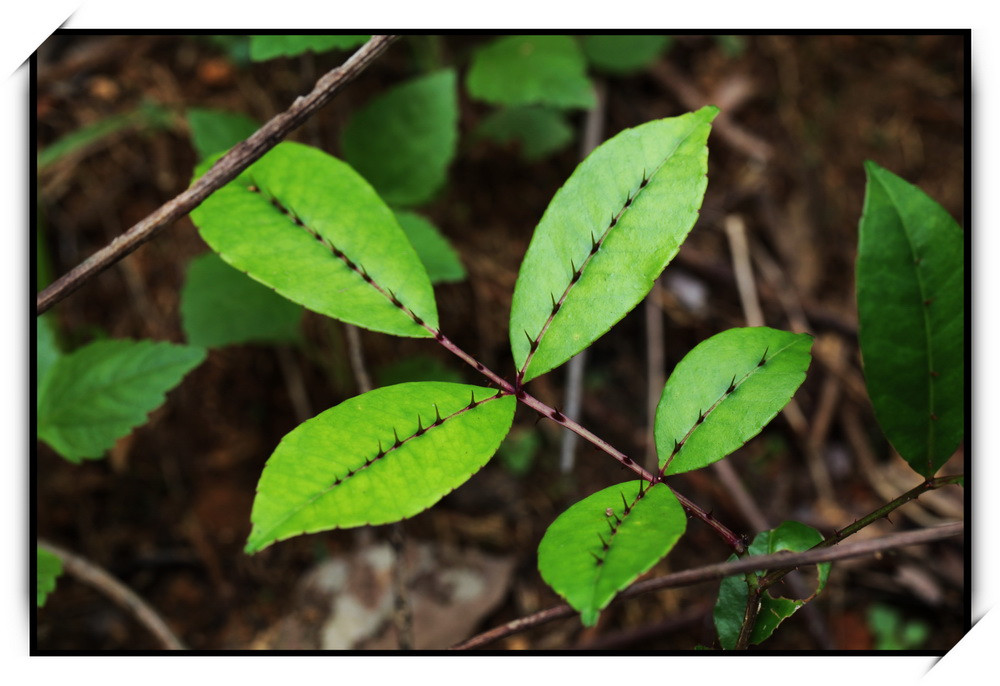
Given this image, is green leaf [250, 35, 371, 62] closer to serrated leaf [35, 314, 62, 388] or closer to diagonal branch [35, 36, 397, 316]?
diagonal branch [35, 36, 397, 316]

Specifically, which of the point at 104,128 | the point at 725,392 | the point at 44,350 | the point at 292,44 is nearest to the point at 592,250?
the point at 725,392

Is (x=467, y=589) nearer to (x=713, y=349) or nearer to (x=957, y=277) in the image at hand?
(x=713, y=349)

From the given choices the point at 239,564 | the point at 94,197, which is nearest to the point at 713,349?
the point at 239,564

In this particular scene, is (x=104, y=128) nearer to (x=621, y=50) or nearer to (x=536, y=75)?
(x=536, y=75)

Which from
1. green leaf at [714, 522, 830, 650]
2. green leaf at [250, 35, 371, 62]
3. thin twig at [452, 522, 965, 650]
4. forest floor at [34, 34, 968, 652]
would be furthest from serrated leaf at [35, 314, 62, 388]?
green leaf at [714, 522, 830, 650]

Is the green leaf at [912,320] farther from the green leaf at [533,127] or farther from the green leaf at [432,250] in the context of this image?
the green leaf at [533,127]

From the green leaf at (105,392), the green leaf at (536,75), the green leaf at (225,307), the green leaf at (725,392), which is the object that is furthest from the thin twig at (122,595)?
the green leaf at (536,75)

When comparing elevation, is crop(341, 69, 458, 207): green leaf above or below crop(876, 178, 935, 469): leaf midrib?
above
